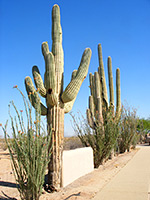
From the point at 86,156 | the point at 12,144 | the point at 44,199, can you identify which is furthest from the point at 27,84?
the point at 86,156

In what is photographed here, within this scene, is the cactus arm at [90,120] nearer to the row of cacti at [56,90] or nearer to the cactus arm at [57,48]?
the row of cacti at [56,90]

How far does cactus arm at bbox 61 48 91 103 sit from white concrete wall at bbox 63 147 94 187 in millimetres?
1747

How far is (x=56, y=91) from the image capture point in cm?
661

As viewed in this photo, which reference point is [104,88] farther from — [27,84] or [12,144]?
[12,144]

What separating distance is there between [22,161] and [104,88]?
8776 mm

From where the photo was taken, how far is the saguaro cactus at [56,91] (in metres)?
6.20

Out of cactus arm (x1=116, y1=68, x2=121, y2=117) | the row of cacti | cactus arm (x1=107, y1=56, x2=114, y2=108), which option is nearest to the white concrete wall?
the row of cacti

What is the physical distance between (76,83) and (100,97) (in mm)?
5539

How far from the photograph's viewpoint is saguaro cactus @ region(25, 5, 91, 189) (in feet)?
20.4

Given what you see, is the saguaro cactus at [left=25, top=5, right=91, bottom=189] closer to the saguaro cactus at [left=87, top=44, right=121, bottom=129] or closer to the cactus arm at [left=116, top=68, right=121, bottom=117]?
the saguaro cactus at [left=87, top=44, right=121, bottom=129]

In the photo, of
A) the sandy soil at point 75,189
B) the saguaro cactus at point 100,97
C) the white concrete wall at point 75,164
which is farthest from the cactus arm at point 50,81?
the saguaro cactus at point 100,97

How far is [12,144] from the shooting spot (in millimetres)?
5020

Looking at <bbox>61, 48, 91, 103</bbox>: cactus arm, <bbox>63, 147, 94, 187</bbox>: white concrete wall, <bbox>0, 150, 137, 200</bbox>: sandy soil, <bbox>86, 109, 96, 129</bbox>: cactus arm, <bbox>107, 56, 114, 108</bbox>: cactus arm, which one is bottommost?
<bbox>0, 150, 137, 200</bbox>: sandy soil

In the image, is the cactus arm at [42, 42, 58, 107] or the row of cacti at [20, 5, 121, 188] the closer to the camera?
the row of cacti at [20, 5, 121, 188]
